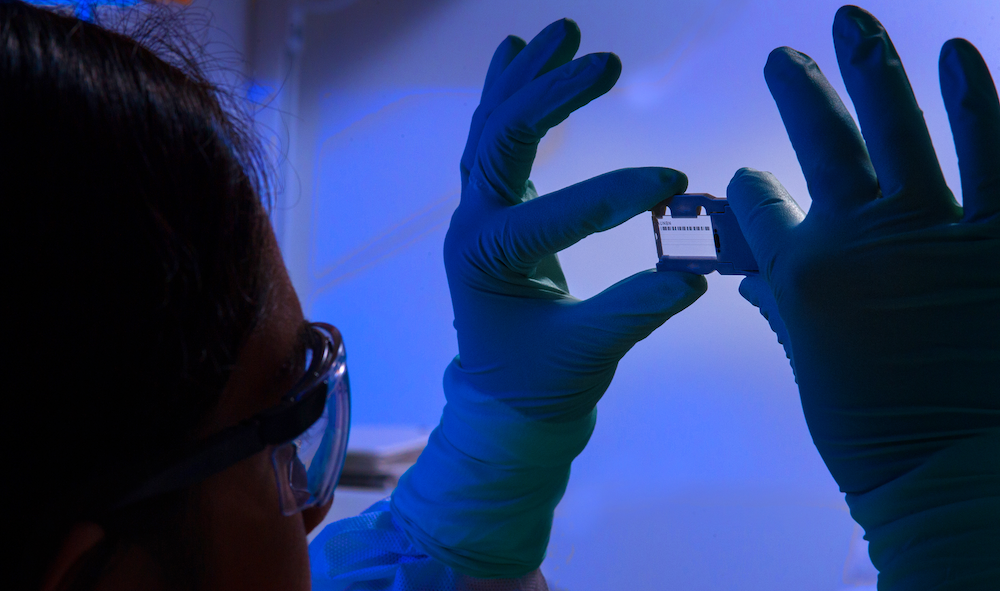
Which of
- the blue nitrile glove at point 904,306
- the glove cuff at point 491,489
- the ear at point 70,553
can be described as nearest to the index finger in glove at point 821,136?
the blue nitrile glove at point 904,306

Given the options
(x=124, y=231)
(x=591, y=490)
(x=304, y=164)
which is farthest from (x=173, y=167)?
(x=304, y=164)

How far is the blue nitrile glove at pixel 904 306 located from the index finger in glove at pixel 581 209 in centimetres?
16

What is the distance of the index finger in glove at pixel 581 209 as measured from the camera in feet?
2.38

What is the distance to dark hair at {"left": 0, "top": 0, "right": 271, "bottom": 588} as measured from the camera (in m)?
0.40

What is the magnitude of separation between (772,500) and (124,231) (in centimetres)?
112

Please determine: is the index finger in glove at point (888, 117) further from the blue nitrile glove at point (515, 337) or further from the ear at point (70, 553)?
the ear at point (70, 553)

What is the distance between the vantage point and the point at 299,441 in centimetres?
60

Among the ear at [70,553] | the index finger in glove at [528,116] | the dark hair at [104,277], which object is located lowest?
the ear at [70,553]

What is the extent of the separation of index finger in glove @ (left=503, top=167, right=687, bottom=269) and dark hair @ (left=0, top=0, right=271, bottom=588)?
0.42 meters

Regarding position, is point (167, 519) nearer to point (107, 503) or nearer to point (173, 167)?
point (107, 503)

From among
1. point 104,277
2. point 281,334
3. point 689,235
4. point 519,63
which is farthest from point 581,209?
point 104,277

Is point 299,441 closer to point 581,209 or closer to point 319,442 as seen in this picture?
point 319,442

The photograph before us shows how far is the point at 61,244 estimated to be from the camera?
396mm

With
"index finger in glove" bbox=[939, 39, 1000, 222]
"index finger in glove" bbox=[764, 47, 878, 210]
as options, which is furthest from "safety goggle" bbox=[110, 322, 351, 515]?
"index finger in glove" bbox=[939, 39, 1000, 222]
